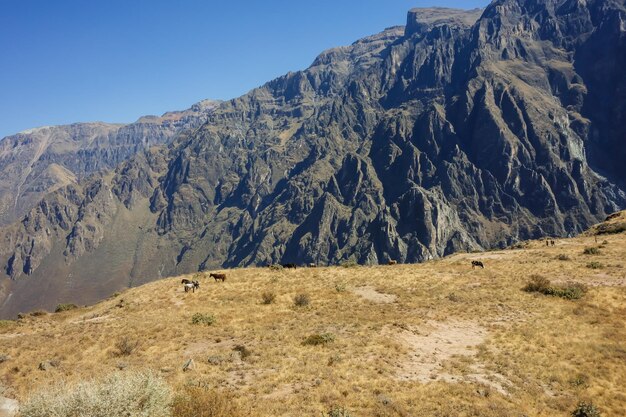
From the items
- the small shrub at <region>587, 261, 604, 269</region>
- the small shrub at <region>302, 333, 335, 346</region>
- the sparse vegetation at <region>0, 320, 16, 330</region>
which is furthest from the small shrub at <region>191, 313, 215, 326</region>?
the small shrub at <region>587, 261, 604, 269</region>

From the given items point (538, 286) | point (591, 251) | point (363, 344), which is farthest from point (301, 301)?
point (591, 251)

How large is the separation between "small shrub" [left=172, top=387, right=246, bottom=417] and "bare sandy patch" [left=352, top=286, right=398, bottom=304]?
22427mm

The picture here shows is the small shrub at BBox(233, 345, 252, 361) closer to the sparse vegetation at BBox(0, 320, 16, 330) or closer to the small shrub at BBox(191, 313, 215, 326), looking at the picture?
the small shrub at BBox(191, 313, 215, 326)

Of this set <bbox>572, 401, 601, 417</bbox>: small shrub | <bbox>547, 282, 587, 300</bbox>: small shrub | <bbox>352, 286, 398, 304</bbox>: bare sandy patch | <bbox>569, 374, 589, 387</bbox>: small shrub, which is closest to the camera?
<bbox>572, 401, 601, 417</bbox>: small shrub

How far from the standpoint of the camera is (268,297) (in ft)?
130

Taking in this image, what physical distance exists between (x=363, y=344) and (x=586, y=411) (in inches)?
512

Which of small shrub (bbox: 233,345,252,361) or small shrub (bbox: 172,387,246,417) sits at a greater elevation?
small shrub (bbox: 172,387,246,417)

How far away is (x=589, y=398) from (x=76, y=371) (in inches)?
1196

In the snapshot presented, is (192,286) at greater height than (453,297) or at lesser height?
greater

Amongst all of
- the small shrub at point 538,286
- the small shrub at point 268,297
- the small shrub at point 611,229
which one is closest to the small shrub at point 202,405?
the small shrub at point 268,297

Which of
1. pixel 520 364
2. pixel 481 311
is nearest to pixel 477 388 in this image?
pixel 520 364

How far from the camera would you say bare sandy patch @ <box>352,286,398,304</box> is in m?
40.0

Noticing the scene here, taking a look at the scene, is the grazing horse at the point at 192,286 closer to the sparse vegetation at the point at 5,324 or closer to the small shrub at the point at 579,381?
the sparse vegetation at the point at 5,324

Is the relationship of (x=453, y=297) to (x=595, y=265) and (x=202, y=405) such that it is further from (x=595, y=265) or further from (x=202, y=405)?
(x=202, y=405)
